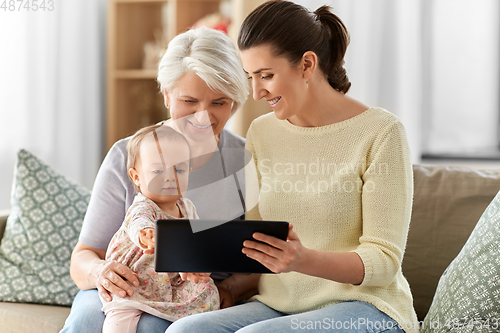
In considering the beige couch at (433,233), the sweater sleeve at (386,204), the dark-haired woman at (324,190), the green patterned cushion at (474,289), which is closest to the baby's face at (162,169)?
the dark-haired woman at (324,190)

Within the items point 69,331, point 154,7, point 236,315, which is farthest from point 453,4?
point 69,331

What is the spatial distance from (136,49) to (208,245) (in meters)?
2.40

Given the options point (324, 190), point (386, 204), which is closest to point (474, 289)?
point (386, 204)

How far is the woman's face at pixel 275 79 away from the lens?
3.90ft

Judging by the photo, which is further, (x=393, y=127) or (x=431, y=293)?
(x=431, y=293)

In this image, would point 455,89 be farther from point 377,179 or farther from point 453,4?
point 377,179

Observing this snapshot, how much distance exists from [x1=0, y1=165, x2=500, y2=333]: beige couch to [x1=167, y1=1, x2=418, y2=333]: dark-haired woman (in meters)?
0.30

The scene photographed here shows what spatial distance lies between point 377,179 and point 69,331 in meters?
0.82

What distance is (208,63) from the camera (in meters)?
1.30

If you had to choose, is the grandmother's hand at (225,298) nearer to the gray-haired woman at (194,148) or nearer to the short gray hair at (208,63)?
the gray-haired woman at (194,148)

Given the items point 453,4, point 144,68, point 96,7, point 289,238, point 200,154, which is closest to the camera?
point 289,238

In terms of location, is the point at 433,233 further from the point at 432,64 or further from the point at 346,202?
the point at 432,64

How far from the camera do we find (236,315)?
1.18 meters

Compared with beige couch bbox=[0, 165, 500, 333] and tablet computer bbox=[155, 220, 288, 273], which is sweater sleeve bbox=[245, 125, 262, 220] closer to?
tablet computer bbox=[155, 220, 288, 273]
